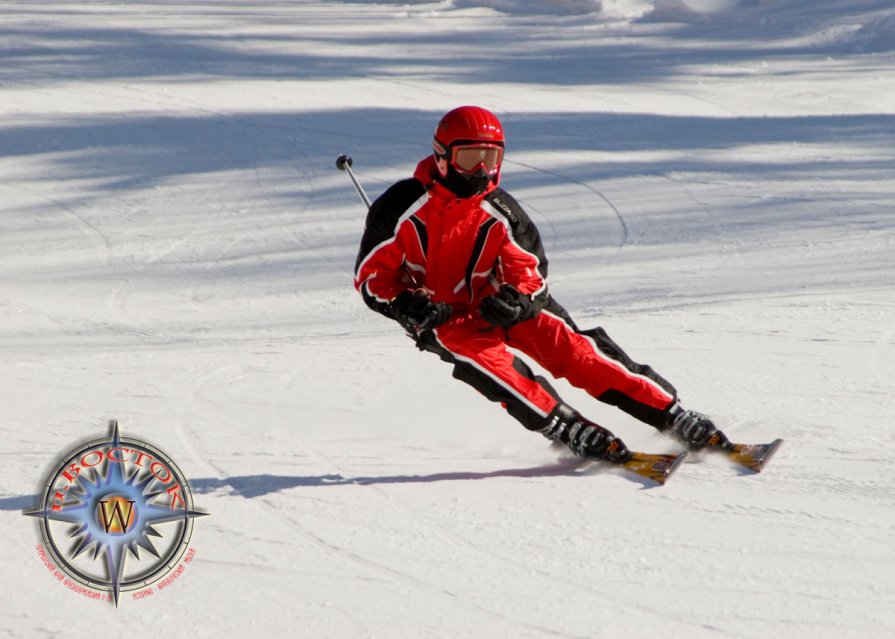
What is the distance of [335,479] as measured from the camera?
4.47m

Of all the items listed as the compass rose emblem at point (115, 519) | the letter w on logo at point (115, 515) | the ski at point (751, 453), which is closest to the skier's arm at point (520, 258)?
the ski at point (751, 453)

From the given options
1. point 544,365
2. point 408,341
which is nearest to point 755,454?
point 544,365

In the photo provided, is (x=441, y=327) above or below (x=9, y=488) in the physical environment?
above

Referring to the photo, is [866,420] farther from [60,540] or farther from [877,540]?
[60,540]

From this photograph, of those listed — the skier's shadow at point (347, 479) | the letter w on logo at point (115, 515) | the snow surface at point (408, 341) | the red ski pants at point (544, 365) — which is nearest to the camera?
the snow surface at point (408, 341)

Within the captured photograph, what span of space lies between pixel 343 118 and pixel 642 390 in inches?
347

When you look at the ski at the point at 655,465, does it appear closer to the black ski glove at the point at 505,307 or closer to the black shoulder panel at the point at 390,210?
the black ski glove at the point at 505,307

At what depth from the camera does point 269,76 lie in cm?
1510

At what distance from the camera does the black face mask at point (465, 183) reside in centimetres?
450

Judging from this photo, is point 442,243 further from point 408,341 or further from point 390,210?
point 408,341

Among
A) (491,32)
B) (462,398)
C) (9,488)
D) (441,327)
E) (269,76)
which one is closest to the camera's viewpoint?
(9,488)

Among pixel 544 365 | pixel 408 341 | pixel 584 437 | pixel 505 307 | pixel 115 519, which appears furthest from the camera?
pixel 408 341

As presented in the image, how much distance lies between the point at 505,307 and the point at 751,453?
112 centimetres

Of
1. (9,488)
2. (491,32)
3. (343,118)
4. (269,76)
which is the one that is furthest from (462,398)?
(491,32)
